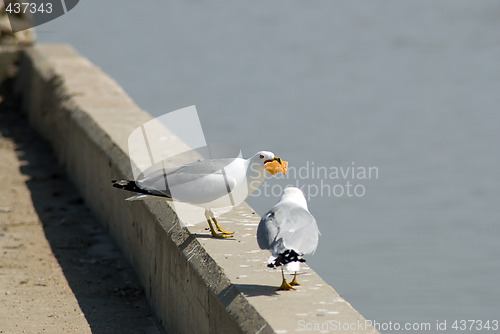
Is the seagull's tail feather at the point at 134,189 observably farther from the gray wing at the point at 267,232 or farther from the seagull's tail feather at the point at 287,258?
the seagull's tail feather at the point at 287,258

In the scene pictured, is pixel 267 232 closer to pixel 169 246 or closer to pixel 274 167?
pixel 274 167

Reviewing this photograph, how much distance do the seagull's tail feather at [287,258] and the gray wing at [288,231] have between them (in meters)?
0.02

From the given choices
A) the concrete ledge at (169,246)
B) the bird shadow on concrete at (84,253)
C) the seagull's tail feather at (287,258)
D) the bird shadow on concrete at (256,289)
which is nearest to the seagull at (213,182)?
the concrete ledge at (169,246)

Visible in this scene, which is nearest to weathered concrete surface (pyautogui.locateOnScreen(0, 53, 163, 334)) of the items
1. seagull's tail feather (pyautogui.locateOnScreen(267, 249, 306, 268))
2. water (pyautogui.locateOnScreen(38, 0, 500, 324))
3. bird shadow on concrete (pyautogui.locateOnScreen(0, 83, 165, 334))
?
bird shadow on concrete (pyautogui.locateOnScreen(0, 83, 165, 334))

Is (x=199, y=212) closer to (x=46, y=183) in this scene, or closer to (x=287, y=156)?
(x=46, y=183)

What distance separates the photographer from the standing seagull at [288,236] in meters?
3.12

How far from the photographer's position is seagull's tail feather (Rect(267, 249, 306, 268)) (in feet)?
10.2

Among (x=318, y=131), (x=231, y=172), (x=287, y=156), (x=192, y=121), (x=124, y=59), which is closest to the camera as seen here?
(x=231, y=172)

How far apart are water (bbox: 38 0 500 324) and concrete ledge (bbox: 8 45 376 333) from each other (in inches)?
88.5

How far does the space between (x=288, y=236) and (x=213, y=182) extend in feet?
2.50

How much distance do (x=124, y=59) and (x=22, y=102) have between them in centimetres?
706

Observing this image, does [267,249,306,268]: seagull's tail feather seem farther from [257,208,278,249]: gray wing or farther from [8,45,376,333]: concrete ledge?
[8,45,376,333]: concrete ledge

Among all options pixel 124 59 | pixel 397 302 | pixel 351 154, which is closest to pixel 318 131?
pixel 351 154

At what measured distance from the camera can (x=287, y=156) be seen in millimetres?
10180
